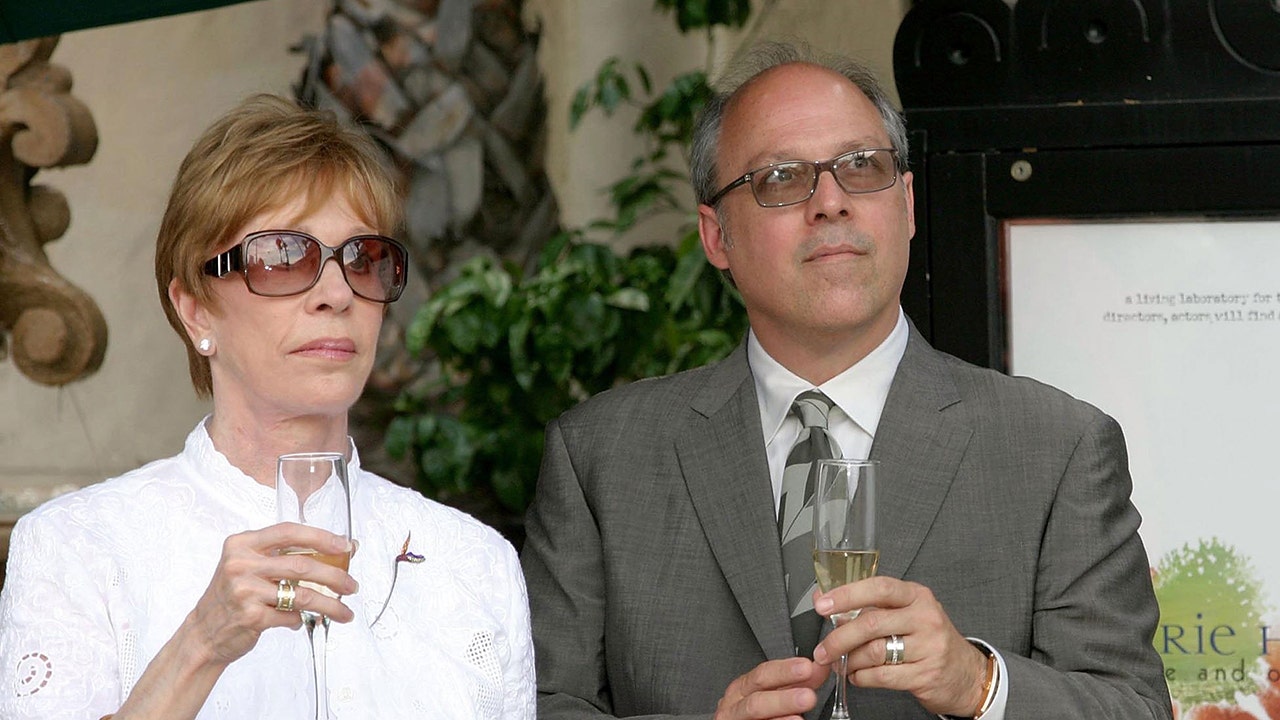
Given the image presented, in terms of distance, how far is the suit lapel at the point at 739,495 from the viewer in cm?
301

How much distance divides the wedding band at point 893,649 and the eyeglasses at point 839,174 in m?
0.99

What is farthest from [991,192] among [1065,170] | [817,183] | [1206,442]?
[1206,442]

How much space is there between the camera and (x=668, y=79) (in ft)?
18.7

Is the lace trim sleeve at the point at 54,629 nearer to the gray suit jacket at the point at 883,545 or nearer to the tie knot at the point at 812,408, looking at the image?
the gray suit jacket at the point at 883,545

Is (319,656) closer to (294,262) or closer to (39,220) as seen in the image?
(294,262)

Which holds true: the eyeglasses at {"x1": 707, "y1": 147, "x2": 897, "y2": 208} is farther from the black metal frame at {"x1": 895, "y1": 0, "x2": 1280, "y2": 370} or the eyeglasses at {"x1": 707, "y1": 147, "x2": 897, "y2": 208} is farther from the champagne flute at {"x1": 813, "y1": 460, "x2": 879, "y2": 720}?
the champagne flute at {"x1": 813, "y1": 460, "x2": 879, "y2": 720}

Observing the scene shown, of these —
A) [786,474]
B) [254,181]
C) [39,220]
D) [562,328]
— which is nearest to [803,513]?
[786,474]

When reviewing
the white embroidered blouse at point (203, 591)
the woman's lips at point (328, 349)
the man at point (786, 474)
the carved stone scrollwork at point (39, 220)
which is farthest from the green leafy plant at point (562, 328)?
the woman's lips at point (328, 349)

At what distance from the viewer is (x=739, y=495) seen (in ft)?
10.3

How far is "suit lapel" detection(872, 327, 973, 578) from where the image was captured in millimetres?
3018

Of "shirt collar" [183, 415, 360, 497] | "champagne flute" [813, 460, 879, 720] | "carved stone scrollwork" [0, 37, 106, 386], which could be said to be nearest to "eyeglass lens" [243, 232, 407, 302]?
"shirt collar" [183, 415, 360, 497]

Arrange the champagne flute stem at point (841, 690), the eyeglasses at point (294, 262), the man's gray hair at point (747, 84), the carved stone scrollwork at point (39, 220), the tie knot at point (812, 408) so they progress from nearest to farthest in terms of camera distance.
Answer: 1. the champagne flute stem at point (841, 690)
2. the eyeglasses at point (294, 262)
3. the tie knot at point (812, 408)
4. the man's gray hair at point (747, 84)
5. the carved stone scrollwork at point (39, 220)

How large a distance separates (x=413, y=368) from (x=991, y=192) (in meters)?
2.67

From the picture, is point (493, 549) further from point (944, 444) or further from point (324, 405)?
point (944, 444)
